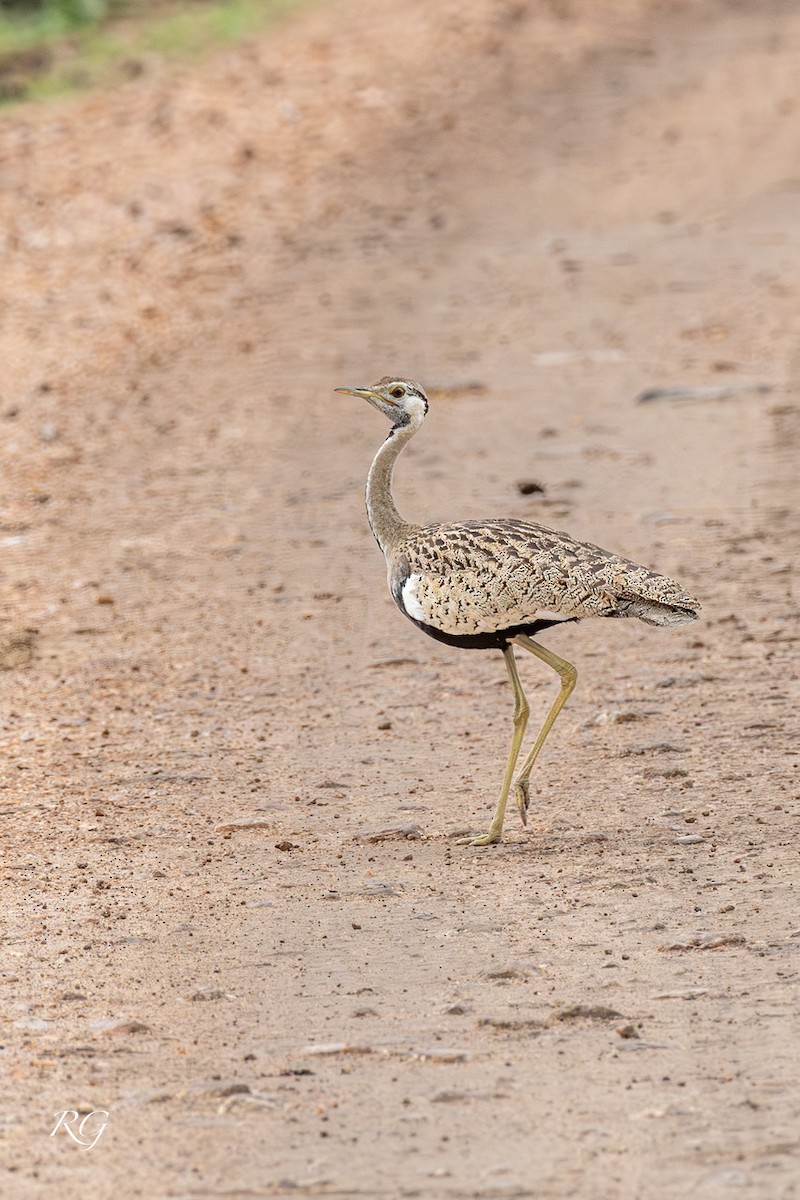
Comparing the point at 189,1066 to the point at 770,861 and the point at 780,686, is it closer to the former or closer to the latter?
the point at 770,861

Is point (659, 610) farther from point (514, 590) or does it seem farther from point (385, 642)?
point (385, 642)

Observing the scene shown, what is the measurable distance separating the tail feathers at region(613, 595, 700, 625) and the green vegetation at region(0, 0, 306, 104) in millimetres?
12353

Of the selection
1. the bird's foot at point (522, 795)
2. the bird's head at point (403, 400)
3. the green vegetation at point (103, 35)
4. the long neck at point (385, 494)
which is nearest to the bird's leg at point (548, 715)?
the bird's foot at point (522, 795)

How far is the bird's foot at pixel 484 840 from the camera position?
629 cm

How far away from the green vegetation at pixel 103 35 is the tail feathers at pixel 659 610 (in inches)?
486

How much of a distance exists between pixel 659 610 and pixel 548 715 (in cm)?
60

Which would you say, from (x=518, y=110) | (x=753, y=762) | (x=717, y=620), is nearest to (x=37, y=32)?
(x=518, y=110)

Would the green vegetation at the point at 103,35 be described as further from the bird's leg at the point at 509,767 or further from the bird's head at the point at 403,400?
the bird's leg at the point at 509,767

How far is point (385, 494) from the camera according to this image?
708cm

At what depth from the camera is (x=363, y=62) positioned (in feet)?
60.6

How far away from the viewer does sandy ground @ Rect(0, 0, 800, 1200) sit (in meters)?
4.52

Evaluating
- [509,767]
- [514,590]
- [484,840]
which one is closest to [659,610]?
[514,590]

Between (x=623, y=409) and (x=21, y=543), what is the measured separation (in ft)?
13.2

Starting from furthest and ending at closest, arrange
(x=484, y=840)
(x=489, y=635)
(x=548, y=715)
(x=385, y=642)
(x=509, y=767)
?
1. (x=385, y=642)
2. (x=548, y=715)
3. (x=509, y=767)
4. (x=489, y=635)
5. (x=484, y=840)
